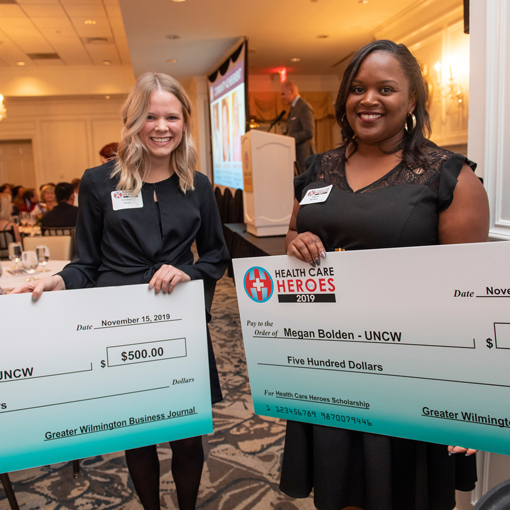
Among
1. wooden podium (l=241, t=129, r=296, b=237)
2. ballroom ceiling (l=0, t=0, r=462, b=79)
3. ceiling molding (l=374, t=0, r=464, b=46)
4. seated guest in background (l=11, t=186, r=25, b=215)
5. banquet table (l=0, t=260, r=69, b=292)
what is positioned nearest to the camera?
banquet table (l=0, t=260, r=69, b=292)

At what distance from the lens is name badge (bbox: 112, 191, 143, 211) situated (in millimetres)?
1395

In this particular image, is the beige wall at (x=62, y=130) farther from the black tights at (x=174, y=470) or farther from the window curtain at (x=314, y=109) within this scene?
the black tights at (x=174, y=470)

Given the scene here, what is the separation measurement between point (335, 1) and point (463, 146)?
243 centimetres

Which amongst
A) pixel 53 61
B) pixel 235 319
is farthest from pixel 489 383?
pixel 53 61

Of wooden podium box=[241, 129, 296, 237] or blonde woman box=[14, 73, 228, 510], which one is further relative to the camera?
wooden podium box=[241, 129, 296, 237]

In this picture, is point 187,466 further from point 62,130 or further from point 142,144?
point 62,130

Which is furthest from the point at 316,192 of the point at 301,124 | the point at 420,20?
the point at 420,20

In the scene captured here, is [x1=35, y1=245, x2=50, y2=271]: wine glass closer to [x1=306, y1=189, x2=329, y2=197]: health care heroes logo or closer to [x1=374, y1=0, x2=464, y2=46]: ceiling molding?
[x1=306, y1=189, x2=329, y2=197]: health care heroes logo

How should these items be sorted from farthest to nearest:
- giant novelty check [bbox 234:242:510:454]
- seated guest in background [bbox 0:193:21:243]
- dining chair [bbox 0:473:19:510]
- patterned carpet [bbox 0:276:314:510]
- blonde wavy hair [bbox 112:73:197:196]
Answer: seated guest in background [bbox 0:193:21:243] → patterned carpet [bbox 0:276:314:510] → dining chair [bbox 0:473:19:510] → blonde wavy hair [bbox 112:73:197:196] → giant novelty check [bbox 234:242:510:454]

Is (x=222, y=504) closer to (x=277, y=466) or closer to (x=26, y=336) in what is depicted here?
(x=277, y=466)

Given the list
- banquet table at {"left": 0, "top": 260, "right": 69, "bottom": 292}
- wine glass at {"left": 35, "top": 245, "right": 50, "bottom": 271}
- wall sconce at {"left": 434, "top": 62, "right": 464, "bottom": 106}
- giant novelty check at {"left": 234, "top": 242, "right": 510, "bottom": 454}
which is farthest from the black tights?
wall sconce at {"left": 434, "top": 62, "right": 464, "bottom": 106}

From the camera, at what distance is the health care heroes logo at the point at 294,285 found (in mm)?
1144

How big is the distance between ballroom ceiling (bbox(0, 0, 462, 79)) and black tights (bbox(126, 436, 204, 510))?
527 centimetres

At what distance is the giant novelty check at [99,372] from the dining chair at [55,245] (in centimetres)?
281
